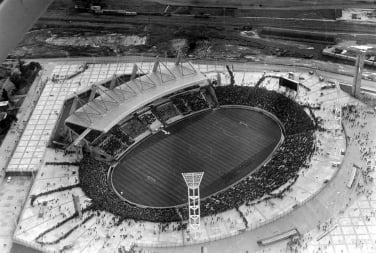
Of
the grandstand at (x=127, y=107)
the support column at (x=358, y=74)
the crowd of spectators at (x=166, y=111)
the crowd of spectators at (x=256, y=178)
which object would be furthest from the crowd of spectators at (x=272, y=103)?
the support column at (x=358, y=74)

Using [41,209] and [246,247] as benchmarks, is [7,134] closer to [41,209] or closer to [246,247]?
[41,209]

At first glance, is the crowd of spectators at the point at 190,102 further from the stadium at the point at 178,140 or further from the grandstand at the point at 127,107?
the stadium at the point at 178,140

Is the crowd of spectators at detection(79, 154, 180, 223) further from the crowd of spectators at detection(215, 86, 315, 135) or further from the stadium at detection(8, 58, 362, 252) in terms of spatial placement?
the crowd of spectators at detection(215, 86, 315, 135)

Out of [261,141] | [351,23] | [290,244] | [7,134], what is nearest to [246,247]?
[290,244]

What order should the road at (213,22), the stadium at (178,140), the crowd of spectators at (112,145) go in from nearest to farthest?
the stadium at (178,140), the crowd of spectators at (112,145), the road at (213,22)

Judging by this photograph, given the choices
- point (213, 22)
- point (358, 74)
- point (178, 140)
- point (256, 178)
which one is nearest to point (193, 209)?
point (256, 178)

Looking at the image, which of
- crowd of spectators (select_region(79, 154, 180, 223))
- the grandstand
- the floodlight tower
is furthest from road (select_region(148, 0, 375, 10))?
the floodlight tower
